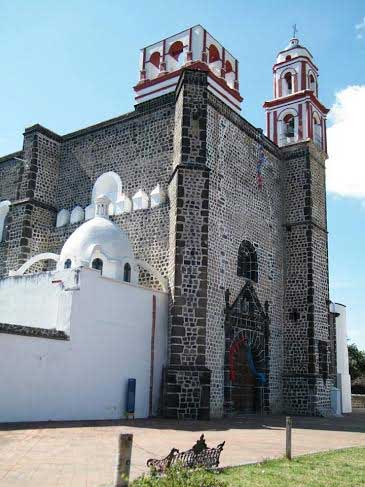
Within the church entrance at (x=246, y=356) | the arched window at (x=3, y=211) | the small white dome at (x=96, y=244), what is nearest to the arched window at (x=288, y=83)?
the church entrance at (x=246, y=356)

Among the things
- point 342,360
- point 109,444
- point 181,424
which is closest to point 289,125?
point 342,360

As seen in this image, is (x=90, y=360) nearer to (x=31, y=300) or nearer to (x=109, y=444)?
(x=31, y=300)

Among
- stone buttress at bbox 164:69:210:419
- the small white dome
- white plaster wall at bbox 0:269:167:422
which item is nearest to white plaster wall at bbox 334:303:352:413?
stone buttress at bbox 164:69:210:419

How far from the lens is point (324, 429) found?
1441 centimetres

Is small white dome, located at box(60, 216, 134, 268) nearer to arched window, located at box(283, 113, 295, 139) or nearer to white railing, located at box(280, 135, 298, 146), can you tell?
white railing, located at box(280, 135, 298, 146)

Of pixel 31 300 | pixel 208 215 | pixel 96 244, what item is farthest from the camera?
pixel 208 215

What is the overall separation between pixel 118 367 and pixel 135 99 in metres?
12.9

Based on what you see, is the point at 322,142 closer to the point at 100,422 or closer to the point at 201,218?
the point at 201,218

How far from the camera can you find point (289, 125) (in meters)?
24.2

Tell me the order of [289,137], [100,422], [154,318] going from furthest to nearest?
[289,137] < [154,318] < [100,422]

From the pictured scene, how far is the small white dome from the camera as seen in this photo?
1587cm

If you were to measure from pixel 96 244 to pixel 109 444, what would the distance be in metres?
7.74

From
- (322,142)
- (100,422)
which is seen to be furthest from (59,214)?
(322,142)

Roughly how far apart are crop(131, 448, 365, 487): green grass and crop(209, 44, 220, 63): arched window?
61.6 ft
